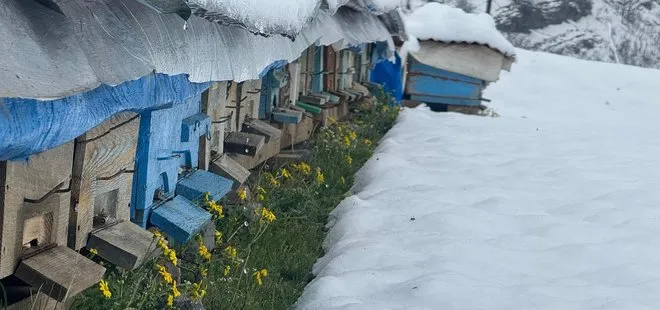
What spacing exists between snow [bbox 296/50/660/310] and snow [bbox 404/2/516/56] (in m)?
4.49

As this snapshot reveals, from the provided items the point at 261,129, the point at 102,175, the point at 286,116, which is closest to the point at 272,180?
the point at 261,129

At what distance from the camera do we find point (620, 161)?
29.3ft

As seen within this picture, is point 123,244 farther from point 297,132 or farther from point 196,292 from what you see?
point 297,132

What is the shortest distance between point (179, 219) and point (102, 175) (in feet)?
2.86

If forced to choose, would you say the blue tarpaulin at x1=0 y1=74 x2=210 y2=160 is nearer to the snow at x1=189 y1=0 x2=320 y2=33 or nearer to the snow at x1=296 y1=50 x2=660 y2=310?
the snow at x1=189 y1=0 x2=320 y2=33

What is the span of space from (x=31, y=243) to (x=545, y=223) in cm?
403

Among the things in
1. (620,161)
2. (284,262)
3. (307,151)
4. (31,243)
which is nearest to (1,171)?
(31,243)

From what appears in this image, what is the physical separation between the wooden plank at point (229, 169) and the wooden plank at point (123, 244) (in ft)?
5.65

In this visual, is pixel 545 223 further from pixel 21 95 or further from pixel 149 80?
pixel 21 95

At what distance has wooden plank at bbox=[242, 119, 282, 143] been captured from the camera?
637 centimetres

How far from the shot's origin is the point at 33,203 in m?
2.91

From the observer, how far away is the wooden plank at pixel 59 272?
287 cm

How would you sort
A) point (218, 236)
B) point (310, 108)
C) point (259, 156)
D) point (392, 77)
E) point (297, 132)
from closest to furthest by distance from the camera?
point (218, 236), point (259, 156), point (297, 132), point (310, 108), point (392, 77)

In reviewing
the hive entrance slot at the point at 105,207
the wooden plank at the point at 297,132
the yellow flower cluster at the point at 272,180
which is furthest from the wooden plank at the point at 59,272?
the wooden plank at the point at 297,132
